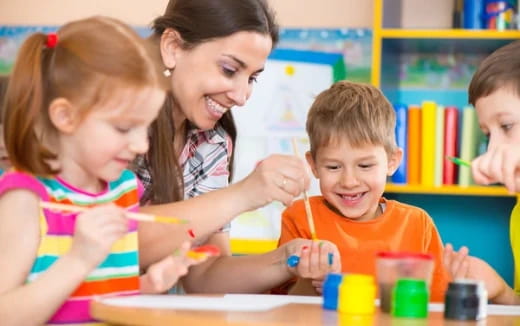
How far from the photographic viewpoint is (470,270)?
1.59 m

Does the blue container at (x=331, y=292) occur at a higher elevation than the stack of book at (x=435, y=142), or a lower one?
lower

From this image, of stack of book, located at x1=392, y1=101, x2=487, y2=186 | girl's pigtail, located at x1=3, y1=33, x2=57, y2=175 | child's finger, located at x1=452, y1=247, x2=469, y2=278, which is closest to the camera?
girl's pigtail, located at x1=3, y1=33, x2=57, y2=175

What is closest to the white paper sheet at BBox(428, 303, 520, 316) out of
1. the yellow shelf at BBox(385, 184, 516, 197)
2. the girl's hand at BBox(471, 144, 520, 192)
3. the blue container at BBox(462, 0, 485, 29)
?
the girl's hand at BBox(471, 144, 520, 192)

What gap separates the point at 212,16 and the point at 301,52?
1.58 m

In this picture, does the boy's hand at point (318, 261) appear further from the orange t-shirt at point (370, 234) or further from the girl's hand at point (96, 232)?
the girl's hand at point (96, 232)

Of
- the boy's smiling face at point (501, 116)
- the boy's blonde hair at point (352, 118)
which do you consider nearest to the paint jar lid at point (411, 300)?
the boy's smiling face at point (501, 116)

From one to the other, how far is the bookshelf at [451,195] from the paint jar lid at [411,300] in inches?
74.1

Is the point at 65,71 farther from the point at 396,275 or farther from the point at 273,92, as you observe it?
the point at 273,92

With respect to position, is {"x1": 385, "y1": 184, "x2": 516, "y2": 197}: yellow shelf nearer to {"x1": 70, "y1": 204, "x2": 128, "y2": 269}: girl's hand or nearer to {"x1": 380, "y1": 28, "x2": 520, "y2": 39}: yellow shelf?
{"x1": 380, "y1": 28, "x2": 520, "y2": 39}: yellow shelf

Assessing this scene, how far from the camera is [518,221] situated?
1.98 meters

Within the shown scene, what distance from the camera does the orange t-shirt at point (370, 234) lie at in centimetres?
200

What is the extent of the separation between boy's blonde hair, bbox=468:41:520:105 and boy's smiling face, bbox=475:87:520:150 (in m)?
0.01

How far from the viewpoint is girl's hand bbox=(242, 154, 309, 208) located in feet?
5.30

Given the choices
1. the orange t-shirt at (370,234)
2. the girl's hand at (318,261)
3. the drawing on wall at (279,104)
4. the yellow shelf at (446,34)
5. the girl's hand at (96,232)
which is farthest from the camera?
the drawing on wall at (279,104)
